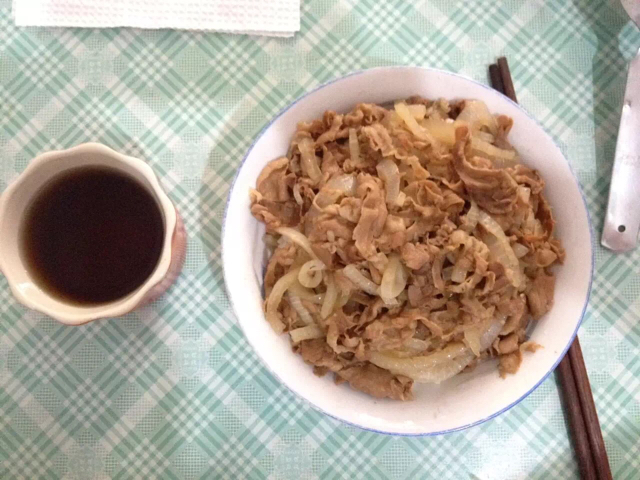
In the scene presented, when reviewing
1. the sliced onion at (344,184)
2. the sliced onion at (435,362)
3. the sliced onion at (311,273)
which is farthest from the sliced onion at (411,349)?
the sliced onion at (344,184)

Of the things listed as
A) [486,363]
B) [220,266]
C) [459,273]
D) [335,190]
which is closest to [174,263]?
[220,266]

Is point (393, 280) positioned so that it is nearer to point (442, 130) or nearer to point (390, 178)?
point (390, 178)

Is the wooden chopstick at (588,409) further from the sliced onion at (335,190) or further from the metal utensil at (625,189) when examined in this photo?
the sliced onion at (335,190)

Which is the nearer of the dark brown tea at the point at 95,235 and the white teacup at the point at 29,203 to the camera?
the white teacup at the point at 29,203

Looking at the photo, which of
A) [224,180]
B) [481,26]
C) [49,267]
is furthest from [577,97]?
[49,267]

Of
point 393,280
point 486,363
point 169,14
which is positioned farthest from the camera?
point 169,14

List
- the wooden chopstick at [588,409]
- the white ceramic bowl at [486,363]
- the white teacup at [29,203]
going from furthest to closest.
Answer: the wooden chopstick at [588,409] → the white ceramic bowl at [486,363] → the white teacup at [29,203]

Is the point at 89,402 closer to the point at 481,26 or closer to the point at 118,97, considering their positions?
the point at 118,97
